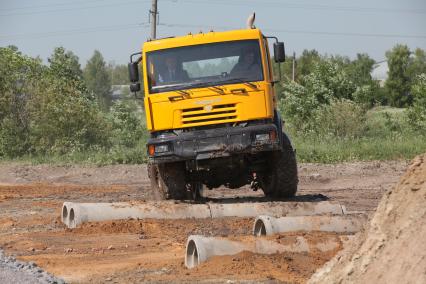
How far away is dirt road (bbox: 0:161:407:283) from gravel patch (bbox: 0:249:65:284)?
1.08 ft

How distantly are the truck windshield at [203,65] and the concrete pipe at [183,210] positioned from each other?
6.37ft

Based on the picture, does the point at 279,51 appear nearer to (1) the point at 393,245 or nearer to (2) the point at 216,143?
(2) the point at 216,143

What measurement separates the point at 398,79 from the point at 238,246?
70541 mm

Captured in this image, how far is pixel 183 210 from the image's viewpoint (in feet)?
45.4

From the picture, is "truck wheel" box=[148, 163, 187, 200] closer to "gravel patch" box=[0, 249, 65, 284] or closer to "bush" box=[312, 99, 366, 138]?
"gravel patch" box=[0, 249, 65, 284]

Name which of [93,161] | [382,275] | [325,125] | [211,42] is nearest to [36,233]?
[211,42]

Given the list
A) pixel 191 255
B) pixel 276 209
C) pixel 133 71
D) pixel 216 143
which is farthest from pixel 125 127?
pixel 191 255

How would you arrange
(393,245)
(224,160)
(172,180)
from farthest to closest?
(172,180), (224,160), (393,245)

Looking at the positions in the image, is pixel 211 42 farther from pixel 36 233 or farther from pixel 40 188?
pixel 40 188

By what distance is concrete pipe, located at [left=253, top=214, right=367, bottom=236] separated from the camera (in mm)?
10828

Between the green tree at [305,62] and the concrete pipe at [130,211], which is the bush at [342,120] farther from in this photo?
the green tree at [305,62]

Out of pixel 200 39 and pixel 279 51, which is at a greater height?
pixel 200 39

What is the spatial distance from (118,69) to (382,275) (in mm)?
170215

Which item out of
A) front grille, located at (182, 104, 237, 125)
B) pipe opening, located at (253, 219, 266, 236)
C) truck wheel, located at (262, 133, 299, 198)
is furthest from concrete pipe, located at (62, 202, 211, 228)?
pipe opening, located at (253, 219, 266, 236)
